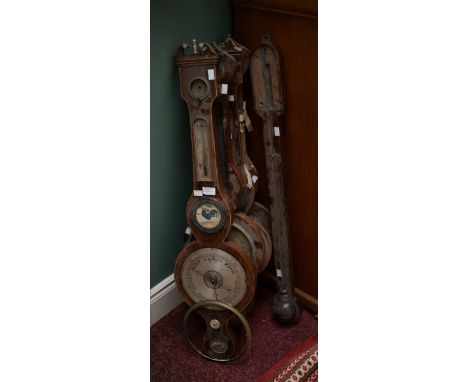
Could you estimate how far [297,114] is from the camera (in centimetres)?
241

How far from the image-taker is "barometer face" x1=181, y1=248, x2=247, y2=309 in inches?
90.3

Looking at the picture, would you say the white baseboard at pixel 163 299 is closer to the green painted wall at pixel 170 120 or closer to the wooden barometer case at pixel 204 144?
the green painted wall at pixel 170 120

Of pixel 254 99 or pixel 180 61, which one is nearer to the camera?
pixel 180 61

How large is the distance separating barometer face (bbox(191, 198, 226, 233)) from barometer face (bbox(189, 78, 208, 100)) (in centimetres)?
45

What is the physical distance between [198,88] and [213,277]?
830 millimetres

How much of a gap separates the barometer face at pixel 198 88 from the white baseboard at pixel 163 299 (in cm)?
94

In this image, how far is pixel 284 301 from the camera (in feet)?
8.30

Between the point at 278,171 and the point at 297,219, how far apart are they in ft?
0.93

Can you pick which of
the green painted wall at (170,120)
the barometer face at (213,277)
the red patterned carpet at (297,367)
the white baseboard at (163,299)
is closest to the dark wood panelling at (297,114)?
the green painted wall at (170,120)

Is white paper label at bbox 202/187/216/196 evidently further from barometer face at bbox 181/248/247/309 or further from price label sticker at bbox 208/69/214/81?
price label sticker at bbox 208/69/214/81

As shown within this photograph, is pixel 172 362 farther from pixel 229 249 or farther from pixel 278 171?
pixel 278 171

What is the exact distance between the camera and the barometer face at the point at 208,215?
89.5 inches

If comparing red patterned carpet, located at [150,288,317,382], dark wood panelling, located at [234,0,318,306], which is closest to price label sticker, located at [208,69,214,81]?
dark wood panelling, located at [234,0,318,306]

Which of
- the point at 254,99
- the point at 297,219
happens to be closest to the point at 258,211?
the point at 297,219
